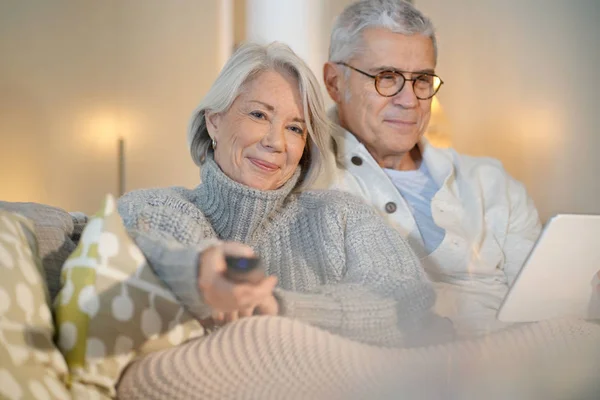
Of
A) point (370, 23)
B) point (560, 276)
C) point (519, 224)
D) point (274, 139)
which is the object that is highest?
point (370, 23)

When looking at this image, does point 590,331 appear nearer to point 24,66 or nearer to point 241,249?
point 241,249

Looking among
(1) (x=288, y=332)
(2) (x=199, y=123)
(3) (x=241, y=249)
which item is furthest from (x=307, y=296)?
(2) (x=199, y=123)

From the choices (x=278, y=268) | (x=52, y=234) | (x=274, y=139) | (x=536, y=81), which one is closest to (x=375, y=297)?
(x=278, y=268)

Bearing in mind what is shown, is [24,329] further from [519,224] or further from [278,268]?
[519,224]

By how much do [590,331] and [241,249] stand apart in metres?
0.48

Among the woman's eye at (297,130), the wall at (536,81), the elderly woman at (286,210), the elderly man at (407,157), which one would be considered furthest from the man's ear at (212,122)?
the wall at (536,81)

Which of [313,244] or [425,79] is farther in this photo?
Answer: [425,79]

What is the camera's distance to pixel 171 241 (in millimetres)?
718

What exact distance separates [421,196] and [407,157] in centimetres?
9

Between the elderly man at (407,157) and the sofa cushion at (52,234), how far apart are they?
0.44 metres

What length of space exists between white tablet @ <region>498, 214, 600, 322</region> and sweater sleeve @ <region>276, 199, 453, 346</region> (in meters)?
0.10

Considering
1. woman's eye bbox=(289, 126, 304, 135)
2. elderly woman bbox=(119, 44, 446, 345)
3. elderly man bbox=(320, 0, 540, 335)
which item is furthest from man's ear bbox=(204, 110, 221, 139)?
elderly man bbox=(320, 0, 540, 335)

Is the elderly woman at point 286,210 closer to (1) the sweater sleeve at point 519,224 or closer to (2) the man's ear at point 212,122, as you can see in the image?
(2) the man's ear at point 212,122

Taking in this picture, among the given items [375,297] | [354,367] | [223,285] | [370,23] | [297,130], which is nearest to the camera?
[223,285]
